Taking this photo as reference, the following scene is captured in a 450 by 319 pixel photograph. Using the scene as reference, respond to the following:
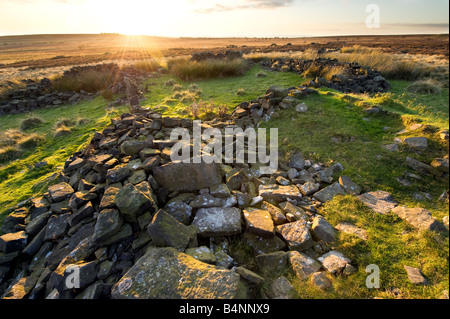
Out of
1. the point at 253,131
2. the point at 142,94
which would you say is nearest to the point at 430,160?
the point at 253,131

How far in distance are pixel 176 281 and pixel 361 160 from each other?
5084 millimetres

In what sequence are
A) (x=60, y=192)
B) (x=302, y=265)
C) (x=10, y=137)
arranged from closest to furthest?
(x=302, y=265) < (x=60, y=192) < (x=10, y=137)

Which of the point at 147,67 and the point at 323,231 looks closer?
the point at 323,231

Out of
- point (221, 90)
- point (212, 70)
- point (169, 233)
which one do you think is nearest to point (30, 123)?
point (221, 90)

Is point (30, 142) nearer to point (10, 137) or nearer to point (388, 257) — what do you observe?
point (10, 137)

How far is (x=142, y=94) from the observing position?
13383 mm

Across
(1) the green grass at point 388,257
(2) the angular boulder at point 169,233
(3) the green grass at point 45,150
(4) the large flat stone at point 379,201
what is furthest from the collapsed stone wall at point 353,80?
(3) the green grass at point 45,150

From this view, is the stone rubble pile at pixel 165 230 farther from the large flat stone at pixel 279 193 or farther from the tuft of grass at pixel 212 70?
the tuft of grass at pixel 212 70

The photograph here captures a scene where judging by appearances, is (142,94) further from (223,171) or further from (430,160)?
(430,160)

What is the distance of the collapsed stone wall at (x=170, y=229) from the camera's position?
2797mm

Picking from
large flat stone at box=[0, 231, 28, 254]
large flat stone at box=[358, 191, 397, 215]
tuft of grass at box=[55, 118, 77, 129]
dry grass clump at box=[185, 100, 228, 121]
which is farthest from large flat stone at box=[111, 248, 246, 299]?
tuft of grass at box=[55, 118, 77, 129]

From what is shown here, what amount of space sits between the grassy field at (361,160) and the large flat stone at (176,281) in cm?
106

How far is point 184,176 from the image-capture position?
446 cm
